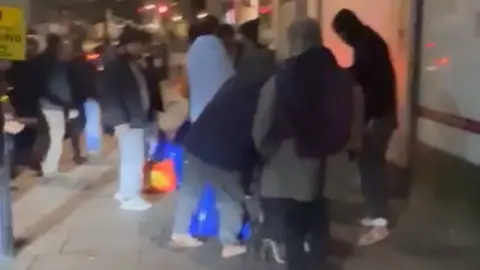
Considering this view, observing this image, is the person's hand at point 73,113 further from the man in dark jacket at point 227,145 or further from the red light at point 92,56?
the man in dark jacket at point 227,145

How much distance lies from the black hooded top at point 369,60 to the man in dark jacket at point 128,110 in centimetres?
194

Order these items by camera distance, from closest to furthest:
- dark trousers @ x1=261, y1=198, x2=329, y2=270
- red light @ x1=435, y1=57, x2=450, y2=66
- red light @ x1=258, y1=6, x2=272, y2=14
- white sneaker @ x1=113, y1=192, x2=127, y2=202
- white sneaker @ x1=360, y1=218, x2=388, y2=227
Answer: dark trousers @ x1=261, y1=198, x2=329, y2=270
white sneaker @ x1=360, y1=218, x2=388, y2=227
white sneaker @ x1=113, y1=192, x2=127, y2=202
red light @ x1=435, y1=57, x2=450, y2=66
red light @ x1=258, y1=6, x2=272, y2=14

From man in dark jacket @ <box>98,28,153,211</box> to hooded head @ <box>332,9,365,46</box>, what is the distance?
1.94 metres

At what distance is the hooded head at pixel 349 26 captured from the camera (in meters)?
6.48

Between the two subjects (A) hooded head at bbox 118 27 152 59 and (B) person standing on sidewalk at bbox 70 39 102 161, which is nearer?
(A) hooded head at bbox 118 27 152 59

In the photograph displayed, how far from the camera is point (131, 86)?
750cm

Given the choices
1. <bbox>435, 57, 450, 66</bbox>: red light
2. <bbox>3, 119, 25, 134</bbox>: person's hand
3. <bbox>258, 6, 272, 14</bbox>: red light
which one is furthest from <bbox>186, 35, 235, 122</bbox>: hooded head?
<bbox>258, 6, 272, 14</bbox>: red light

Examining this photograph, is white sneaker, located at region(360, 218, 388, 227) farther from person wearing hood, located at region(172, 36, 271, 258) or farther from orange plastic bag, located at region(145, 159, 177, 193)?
orange plastic bag, located at region(145, 159, 177, 193)

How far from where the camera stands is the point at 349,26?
21.3ft

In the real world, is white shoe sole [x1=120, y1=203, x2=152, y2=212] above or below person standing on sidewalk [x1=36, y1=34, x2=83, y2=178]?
below

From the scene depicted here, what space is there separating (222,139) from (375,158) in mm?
1561

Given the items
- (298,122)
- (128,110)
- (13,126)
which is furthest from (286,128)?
(13,126)

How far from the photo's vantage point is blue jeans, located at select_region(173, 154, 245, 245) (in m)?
5.94

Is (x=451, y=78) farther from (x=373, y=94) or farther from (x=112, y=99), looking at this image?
(x=112, y=99)
